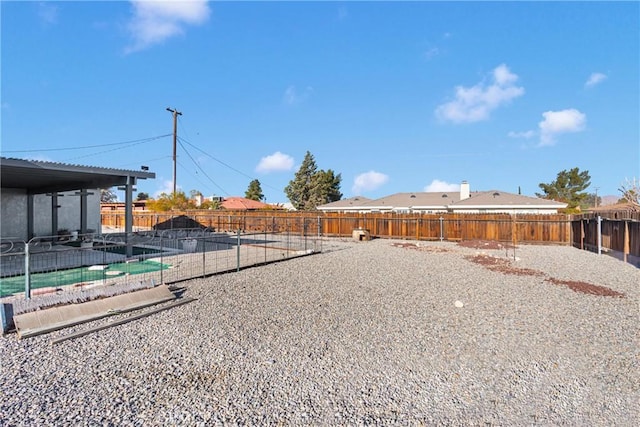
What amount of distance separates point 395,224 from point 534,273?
442 inches

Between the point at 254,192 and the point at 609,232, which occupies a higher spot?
the point at 254,192

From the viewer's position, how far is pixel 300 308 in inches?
233

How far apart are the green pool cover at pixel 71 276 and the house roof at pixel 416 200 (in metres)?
24.8

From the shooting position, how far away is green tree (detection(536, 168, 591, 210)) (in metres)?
37.6

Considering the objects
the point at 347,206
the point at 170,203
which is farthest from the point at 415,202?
the point at 170,203

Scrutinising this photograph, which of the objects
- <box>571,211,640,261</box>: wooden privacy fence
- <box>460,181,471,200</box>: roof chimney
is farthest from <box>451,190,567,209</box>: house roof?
<box>571,211,640,261</box>: wooden privacy fence

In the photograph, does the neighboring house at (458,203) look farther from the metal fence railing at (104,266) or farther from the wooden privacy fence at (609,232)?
the metal fence railing at (104,266)

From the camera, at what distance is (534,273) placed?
9367mm

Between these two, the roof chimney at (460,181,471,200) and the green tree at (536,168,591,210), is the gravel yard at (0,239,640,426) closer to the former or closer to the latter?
the roof chimney at (460,181,471,200)

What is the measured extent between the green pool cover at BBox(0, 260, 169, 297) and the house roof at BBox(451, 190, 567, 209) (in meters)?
24.5

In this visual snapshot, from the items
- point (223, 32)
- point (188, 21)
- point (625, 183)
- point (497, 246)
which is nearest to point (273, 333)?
point (188, 21)

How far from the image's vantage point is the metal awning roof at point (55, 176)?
954 cm

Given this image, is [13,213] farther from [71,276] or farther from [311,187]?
→ [311,187]

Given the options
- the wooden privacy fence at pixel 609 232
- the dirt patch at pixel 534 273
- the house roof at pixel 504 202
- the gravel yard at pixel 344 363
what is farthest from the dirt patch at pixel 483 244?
the house roof at pixel 504 202
